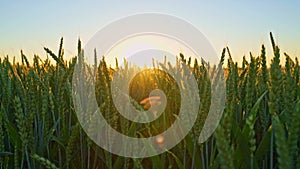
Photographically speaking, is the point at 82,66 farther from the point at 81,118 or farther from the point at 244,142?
the point at 244,142

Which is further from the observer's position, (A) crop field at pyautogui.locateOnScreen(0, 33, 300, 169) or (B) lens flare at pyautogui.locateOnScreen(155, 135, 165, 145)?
(B) lens flare at pyautogui.locateOnScreen(155, 135, 165, 145)

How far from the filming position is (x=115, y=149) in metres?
0.98

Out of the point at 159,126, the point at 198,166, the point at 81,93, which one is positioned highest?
the point at 81,93

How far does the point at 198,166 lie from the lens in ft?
2.71

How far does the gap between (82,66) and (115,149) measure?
0.26m

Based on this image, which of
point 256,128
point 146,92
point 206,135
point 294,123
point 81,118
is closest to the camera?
point 294,123

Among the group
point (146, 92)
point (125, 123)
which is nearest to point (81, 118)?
point (125, 123)

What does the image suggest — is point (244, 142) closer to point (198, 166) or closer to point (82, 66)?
point (198, 166)

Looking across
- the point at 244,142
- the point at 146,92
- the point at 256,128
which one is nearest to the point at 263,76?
the point at 256,128

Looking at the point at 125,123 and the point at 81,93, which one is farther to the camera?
the point at 81,93

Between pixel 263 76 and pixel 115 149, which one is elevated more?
pixel 263 76

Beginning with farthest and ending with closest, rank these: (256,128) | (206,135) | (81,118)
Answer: (256,128) → (81,118) → (206,135)

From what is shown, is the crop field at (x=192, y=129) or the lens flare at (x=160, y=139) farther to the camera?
the lens flare at (x=160, y=139)

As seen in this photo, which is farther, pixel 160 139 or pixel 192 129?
pixel 160 139
